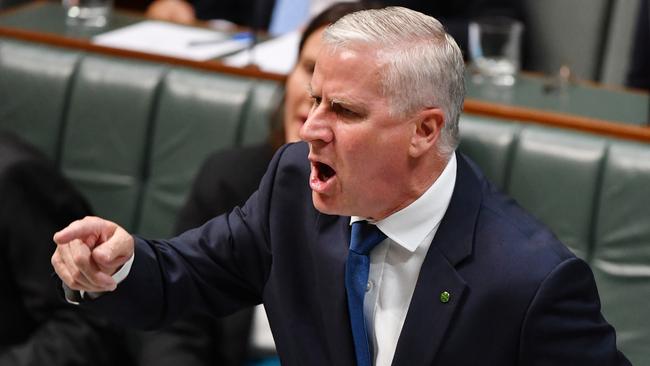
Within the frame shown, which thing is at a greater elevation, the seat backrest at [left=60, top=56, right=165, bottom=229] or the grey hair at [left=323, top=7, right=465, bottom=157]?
the grey hair at [left=323, top=7, right=465, bottom=157]

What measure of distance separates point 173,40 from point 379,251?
1.58 metres

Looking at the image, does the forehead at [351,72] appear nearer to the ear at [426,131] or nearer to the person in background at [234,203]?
the ear at [426,131]

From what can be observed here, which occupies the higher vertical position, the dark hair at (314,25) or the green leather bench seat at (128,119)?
the dark hair at (314,25)

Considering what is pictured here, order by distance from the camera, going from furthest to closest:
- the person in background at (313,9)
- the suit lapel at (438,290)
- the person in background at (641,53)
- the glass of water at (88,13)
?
the person in background at (313,9), the person in background at (641,53), the glass of water at (88,13), the suit lapel at (438,290)

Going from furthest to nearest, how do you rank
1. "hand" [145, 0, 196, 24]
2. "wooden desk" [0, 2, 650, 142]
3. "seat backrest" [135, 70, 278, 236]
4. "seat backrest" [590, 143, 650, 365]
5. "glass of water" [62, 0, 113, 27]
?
"hand" [145, 0, 196, 24]
"glass of water" [62, 0, 113, 27]
"seat backrest" [135, 70, 278, 236]
"wooden desk" [0, 2, 650, 142]
"seat backrest" [590, 143, 650, 365]

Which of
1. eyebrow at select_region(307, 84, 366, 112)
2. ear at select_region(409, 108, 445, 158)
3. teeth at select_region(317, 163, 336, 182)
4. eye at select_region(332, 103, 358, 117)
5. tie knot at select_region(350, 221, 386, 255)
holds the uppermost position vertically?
eyebrow at select_region(307, 84, 366, 112)

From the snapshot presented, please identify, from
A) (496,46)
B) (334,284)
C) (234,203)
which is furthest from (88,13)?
(334,284)

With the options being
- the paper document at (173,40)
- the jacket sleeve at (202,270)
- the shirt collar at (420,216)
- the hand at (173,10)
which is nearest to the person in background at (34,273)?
the paper document at (173,40)

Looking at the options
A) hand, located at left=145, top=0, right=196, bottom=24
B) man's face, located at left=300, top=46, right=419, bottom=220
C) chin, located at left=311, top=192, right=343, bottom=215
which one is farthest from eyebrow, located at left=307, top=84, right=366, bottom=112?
hand, located at left=145, top=0, right=196, bottom=24

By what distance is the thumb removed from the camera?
4.20ft

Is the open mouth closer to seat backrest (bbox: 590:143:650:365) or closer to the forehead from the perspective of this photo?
the forehead

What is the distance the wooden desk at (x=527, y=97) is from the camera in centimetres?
227

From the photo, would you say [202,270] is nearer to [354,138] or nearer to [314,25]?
[354,138]

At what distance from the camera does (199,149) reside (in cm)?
250
